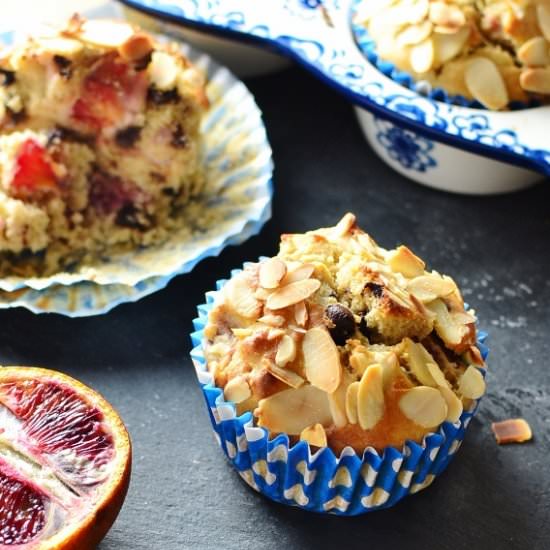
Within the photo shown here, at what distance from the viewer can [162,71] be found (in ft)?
6.02

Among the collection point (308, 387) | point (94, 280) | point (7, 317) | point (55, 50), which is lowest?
point (7, 317)

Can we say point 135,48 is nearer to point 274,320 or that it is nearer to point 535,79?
point 274,320

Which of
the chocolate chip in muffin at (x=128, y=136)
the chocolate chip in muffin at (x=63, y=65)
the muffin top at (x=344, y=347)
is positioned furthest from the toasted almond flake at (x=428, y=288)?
the chocolate chip in muffin at (x=63, y=65)

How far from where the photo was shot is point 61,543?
48.1 inches

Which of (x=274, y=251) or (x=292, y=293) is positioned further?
(x=274, y=251)

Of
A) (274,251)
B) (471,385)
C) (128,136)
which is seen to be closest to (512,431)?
(471,385)

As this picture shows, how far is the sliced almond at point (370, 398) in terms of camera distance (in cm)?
→ 131

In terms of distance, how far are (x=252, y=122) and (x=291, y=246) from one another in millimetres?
598

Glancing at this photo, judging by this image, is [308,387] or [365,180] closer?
[308,387]

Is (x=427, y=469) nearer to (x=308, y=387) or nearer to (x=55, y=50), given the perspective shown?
(x=308, y=387)

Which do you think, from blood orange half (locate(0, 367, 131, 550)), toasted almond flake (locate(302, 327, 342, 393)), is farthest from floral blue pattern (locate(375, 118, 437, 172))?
blood orange half (locate(0, 367, 131, 550))

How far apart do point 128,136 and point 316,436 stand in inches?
32.2

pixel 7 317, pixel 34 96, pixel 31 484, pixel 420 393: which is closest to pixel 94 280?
pixel 7 317

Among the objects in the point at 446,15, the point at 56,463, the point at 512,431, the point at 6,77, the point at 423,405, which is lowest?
the point at 512,431
